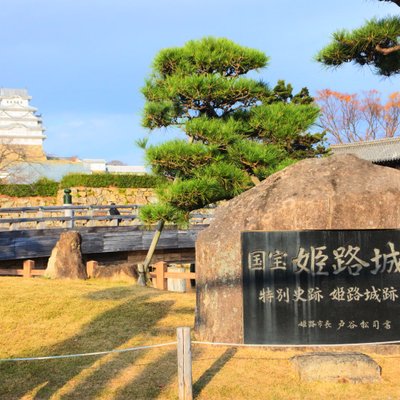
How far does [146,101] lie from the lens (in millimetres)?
14781

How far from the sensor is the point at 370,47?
11039 mm

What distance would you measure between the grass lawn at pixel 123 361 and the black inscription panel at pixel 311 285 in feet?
1.19

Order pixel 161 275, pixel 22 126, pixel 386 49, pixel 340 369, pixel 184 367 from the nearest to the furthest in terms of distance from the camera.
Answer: pixel 184 367, pixel 340 369, pixel 386 49, pixel 161 275, pixel 22 126

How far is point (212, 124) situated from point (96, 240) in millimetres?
9123

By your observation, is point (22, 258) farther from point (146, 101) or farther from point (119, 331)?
point (119, 331)

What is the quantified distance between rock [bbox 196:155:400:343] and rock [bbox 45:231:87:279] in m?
7.13

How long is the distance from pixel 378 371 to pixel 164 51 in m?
9.97

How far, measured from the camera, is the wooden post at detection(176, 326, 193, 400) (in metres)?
6.26

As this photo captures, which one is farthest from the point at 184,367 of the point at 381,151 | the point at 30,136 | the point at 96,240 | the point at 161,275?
the point at 30,136

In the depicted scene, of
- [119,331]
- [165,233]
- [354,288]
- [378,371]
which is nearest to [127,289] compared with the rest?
[119,331]

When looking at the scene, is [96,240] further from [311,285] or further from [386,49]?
[311,285]

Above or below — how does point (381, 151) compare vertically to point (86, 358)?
above

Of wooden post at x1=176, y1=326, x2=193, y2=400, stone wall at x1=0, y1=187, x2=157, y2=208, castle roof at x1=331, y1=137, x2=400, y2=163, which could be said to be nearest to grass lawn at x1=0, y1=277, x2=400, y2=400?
wooden post at x1=176, y1=326, x2=193, y2=400

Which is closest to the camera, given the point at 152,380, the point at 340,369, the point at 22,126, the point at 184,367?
the point at 184,367
